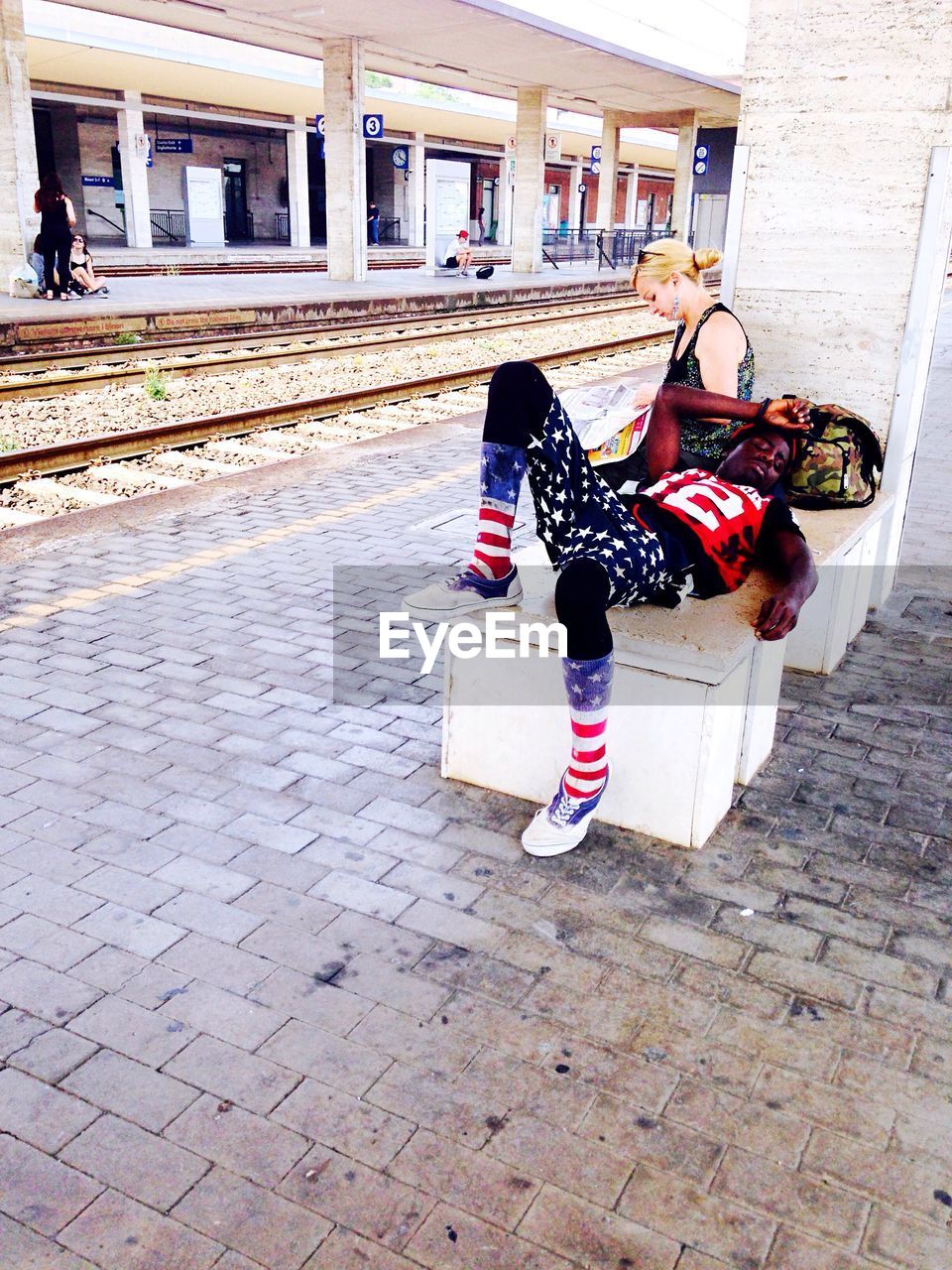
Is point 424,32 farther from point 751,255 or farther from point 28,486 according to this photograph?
point 751,255

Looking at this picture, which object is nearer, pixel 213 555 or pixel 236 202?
pixel 213 555

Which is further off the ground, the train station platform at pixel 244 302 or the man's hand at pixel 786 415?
the man's hand at pixel 786 415

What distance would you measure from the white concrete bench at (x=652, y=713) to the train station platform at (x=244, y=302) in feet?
41.8

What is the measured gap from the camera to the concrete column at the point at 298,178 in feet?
120

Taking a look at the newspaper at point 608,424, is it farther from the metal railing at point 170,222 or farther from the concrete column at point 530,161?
the metal railing at point 170,222

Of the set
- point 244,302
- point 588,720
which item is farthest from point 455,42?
point 588,720

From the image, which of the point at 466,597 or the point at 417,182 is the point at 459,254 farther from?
the point at 466,597

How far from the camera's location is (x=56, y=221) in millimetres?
17203

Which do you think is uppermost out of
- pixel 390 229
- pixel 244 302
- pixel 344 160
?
pixel 344 160

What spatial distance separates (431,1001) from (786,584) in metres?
1.63

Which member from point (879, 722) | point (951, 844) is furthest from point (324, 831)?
point (879, 722)

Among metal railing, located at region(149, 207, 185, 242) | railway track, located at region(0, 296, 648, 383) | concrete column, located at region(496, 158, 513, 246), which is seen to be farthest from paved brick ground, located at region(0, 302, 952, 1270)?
concrete column, located at region(496, 158, 513, 246)

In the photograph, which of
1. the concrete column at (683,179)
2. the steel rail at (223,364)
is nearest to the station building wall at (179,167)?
the concrete column at (683,179)

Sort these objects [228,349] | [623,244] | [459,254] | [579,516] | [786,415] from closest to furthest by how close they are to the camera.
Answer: [579,516] < [786,415] < [228,349] < [459,254] < [623,244]
